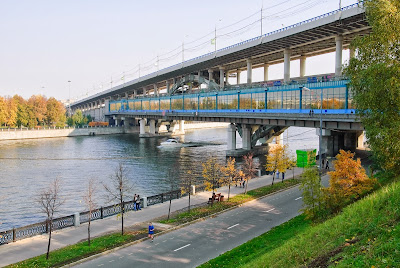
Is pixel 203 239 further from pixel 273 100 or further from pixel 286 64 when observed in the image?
pixel 286 64

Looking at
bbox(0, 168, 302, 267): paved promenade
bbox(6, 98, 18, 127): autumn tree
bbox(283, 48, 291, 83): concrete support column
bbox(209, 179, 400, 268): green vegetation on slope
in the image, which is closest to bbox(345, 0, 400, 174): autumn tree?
bbox(209, 179, 400, 268): green vegetation on slope

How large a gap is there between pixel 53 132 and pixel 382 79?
390 feet

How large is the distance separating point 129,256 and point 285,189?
20912 mm

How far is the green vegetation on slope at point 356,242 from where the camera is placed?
11227 millimetres

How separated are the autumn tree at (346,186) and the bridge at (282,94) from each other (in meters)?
11.3

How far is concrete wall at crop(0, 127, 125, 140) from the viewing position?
112m

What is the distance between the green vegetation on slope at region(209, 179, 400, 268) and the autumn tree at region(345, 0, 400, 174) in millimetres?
5048

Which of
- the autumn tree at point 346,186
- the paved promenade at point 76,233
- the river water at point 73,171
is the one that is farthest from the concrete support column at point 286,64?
the autumn tree at point 346,186

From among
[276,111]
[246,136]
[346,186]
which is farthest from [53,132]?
[346,186]

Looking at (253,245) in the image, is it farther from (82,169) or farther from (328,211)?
(82,169)

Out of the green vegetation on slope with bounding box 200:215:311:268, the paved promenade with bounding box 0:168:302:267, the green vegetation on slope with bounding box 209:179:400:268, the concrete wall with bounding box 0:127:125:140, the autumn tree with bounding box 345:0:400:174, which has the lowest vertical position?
the paved promenade with bounding box 0:168:302:267

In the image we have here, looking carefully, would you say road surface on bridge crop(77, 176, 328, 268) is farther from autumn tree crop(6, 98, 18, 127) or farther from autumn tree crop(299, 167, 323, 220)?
autumn tree crop(6, 98, 18, 127)

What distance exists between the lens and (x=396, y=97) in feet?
65.3

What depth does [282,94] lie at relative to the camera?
2295 inches
